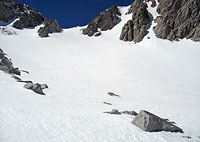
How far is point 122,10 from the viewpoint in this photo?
8419 centimetres

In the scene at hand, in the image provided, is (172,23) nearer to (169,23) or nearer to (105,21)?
(169,23)

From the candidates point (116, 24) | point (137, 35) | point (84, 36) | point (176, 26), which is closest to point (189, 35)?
point (176, 26)

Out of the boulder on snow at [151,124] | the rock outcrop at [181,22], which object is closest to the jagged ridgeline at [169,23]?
the rock outcrop at [181,22]

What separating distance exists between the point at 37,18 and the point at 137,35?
58336mm

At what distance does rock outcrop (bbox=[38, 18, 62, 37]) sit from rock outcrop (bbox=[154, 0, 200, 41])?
147ft

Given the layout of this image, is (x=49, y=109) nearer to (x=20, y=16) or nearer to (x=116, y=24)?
(x=116, y=24)

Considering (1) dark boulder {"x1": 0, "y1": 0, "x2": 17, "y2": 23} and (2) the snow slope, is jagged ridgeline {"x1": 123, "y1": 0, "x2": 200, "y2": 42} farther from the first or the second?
Result: (1) dark boulder {"x1": 0, "y1": 0, "x2": 17, "y2": 23}

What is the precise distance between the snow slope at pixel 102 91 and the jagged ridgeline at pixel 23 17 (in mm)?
7185

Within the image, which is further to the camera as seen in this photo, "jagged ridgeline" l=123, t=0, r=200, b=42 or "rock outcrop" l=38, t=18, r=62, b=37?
"rock outcrop" l=38, t=18, r=62, b=37

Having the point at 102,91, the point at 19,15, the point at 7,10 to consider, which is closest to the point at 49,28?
the point at 19,15

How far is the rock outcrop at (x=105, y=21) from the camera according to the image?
73500 millimetres

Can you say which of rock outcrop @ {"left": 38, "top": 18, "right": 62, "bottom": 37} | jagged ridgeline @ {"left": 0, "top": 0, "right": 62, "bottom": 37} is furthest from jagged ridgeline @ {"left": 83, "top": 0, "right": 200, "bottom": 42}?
jagged ridgeline @ {"left": 0, "top": 0, "right": 62, "bottom": 37}

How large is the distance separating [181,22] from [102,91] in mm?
51442

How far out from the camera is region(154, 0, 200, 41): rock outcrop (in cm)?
5216
